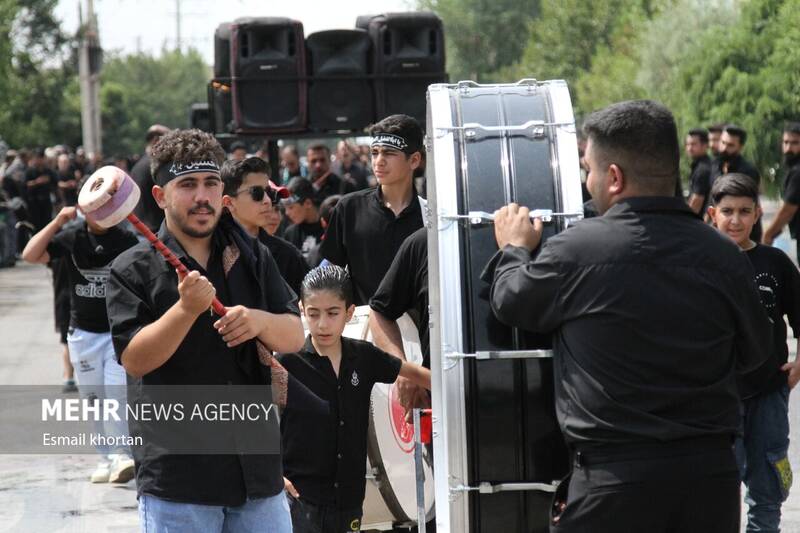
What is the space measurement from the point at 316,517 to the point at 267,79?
8.98 m

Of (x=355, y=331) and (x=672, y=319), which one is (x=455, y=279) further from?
(x=355, y=331)

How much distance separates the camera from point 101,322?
8391 mm

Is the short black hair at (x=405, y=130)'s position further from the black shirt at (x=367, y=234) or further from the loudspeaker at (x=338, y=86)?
the loudspeaker at (x=338, y=86)

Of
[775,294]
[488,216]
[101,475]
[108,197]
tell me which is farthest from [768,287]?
[101,475]

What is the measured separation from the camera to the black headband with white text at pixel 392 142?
6418 millimetres

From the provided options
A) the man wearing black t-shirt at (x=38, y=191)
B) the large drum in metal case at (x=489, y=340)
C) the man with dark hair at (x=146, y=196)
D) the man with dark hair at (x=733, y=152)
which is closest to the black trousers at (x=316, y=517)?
the large drum in metal case at (x=489, y=340)

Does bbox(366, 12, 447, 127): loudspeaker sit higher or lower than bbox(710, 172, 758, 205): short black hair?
higher

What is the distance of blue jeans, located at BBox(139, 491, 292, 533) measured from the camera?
4145 mm

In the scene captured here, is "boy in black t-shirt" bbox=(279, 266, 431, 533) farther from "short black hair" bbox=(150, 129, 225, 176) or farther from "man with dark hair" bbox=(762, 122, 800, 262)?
"man with dark hair" bbox=(762, 122, 800, 262)

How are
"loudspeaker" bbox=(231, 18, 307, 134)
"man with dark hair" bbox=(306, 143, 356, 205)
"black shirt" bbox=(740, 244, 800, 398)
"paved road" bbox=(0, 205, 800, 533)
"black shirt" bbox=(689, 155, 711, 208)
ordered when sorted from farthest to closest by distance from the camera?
"man with dark hair" bbox=(306, 143, 356, 205)
"loudspeaker" bbox=(231, 18, 307, 134)
"black shirt" bbox=(689, 155, 711, 208)
"paved road" bbox=(0, 205, 800, 533)
"black shirt" bbox=(740, 244, 800, 398)

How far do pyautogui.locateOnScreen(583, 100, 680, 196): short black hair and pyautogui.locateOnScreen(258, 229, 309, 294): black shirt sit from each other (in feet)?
10.2

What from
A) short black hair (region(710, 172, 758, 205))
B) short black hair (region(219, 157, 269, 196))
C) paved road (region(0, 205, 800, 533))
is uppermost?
short black hair (region(219, 157, 269, 196))

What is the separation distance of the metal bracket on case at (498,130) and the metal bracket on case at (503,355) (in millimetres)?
696

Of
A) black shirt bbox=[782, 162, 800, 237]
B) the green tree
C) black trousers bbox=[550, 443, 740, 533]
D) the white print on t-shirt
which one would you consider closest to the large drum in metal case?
black trousers bbox=[550, 443, 740, 533]
